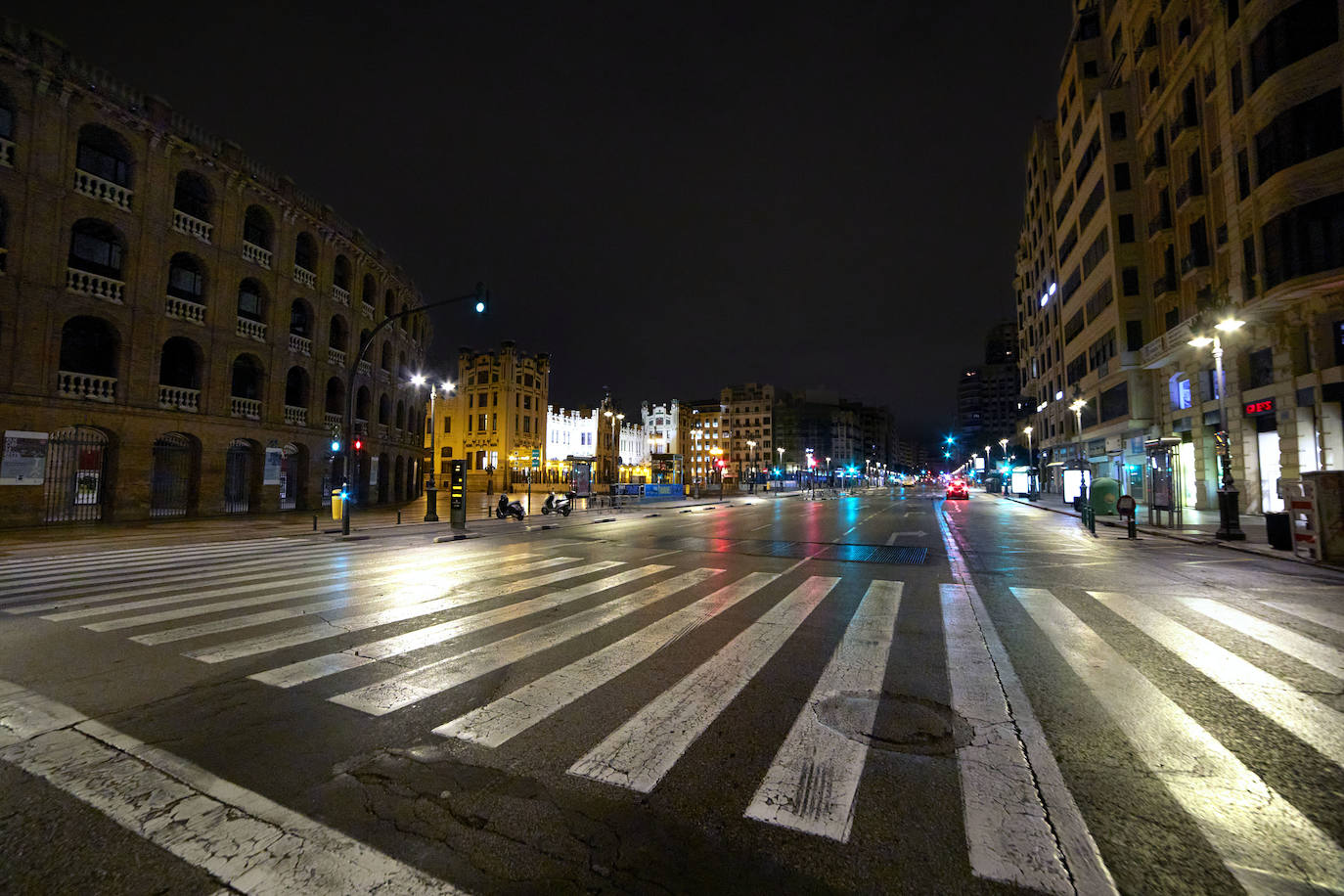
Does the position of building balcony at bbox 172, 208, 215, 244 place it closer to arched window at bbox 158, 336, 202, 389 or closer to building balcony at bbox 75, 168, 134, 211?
building balcony at bbox 75, 168, 134, 211

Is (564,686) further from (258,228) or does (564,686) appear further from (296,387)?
(258,228)

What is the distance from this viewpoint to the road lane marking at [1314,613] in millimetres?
6895

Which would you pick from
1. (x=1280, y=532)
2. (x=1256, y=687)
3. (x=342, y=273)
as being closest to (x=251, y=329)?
(x=342, y=273)

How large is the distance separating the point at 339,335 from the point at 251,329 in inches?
240

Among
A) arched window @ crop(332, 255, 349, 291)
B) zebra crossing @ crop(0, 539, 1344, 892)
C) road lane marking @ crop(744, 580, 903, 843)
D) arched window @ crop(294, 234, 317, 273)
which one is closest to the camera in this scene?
road lane marking @ crop(744, 580, 903, 843)

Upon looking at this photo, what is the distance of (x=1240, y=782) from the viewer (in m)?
3.25

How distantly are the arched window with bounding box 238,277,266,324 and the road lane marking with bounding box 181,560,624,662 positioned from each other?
2474cm

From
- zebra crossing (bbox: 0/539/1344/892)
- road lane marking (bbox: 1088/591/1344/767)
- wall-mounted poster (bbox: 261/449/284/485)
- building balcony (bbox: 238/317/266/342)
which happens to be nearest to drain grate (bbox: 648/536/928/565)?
zebra crossing (bbox: 0/539/1344/892)

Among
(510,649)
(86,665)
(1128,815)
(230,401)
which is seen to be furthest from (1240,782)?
(230,401)

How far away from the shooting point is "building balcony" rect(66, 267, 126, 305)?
776 inches

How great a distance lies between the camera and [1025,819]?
2.86 m

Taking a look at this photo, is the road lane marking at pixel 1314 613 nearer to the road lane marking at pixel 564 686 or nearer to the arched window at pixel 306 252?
the road lane marking at pixel 564 686

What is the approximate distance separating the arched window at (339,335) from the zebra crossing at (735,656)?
2257 cm

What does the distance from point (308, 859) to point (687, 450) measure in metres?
131
